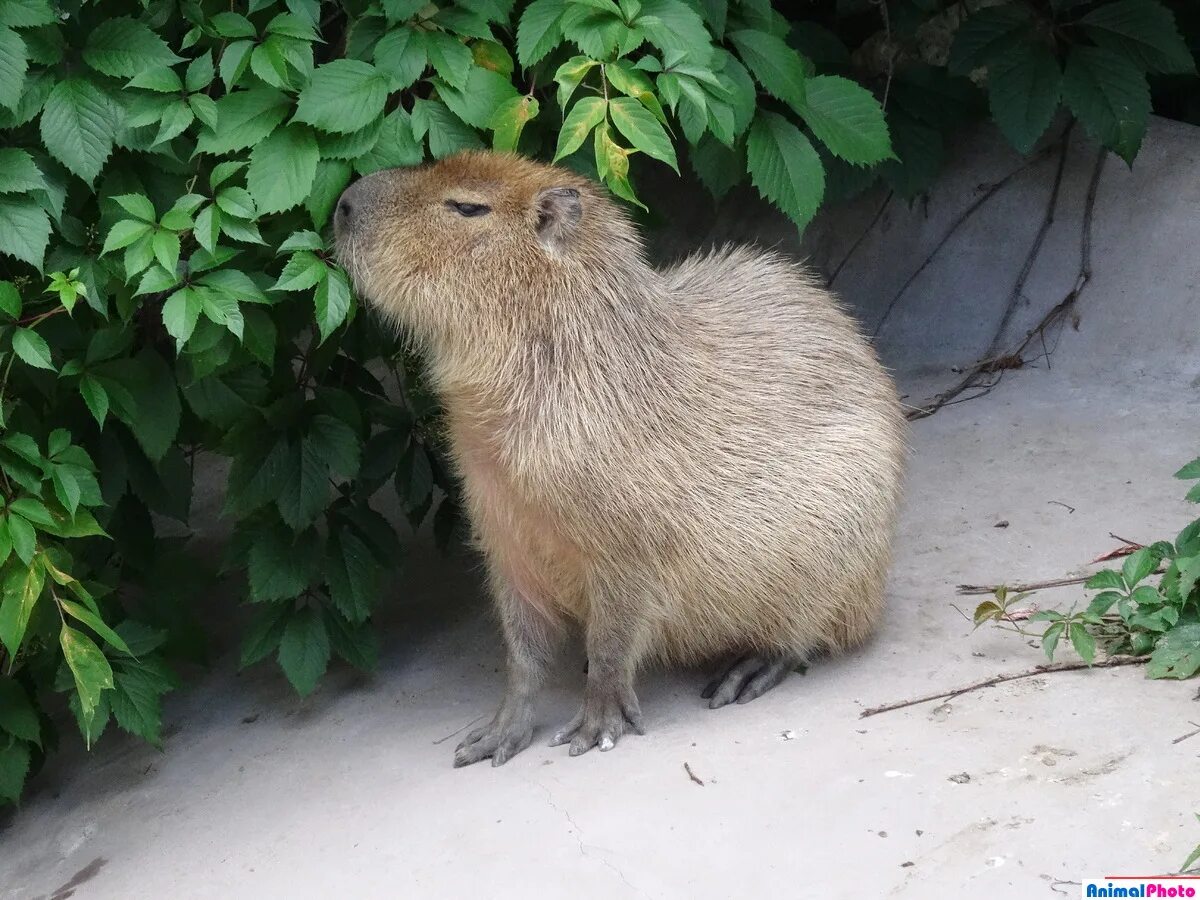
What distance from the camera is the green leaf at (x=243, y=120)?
10.0 ft

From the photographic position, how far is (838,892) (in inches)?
104

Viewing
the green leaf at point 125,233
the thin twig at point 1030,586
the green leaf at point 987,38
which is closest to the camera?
the green leaf at point 125,233

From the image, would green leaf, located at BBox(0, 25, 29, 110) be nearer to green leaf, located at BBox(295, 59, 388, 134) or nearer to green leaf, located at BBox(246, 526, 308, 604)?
green leaf, located at BBox(295, 59, 388, 134)

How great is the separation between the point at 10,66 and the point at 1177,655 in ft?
9.32

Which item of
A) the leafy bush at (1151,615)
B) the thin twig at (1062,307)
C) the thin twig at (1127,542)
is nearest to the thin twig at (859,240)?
the thin twig at (1062,307)

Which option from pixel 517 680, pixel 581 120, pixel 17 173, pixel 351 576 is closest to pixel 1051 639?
pixel 517 680

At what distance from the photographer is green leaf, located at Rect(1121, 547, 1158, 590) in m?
3.36

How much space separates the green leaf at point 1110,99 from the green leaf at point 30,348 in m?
3.29

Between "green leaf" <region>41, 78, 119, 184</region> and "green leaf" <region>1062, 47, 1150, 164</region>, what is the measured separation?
10.1 ft

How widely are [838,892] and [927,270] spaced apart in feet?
11.6

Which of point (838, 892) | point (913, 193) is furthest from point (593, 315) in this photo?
point (913, 193)

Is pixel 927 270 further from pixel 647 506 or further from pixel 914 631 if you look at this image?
pixel 647 506

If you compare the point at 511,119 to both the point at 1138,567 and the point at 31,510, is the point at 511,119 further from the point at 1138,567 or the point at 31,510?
the point at 1138,567

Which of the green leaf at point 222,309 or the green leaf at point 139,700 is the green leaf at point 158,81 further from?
the green leaf at point 139,700
